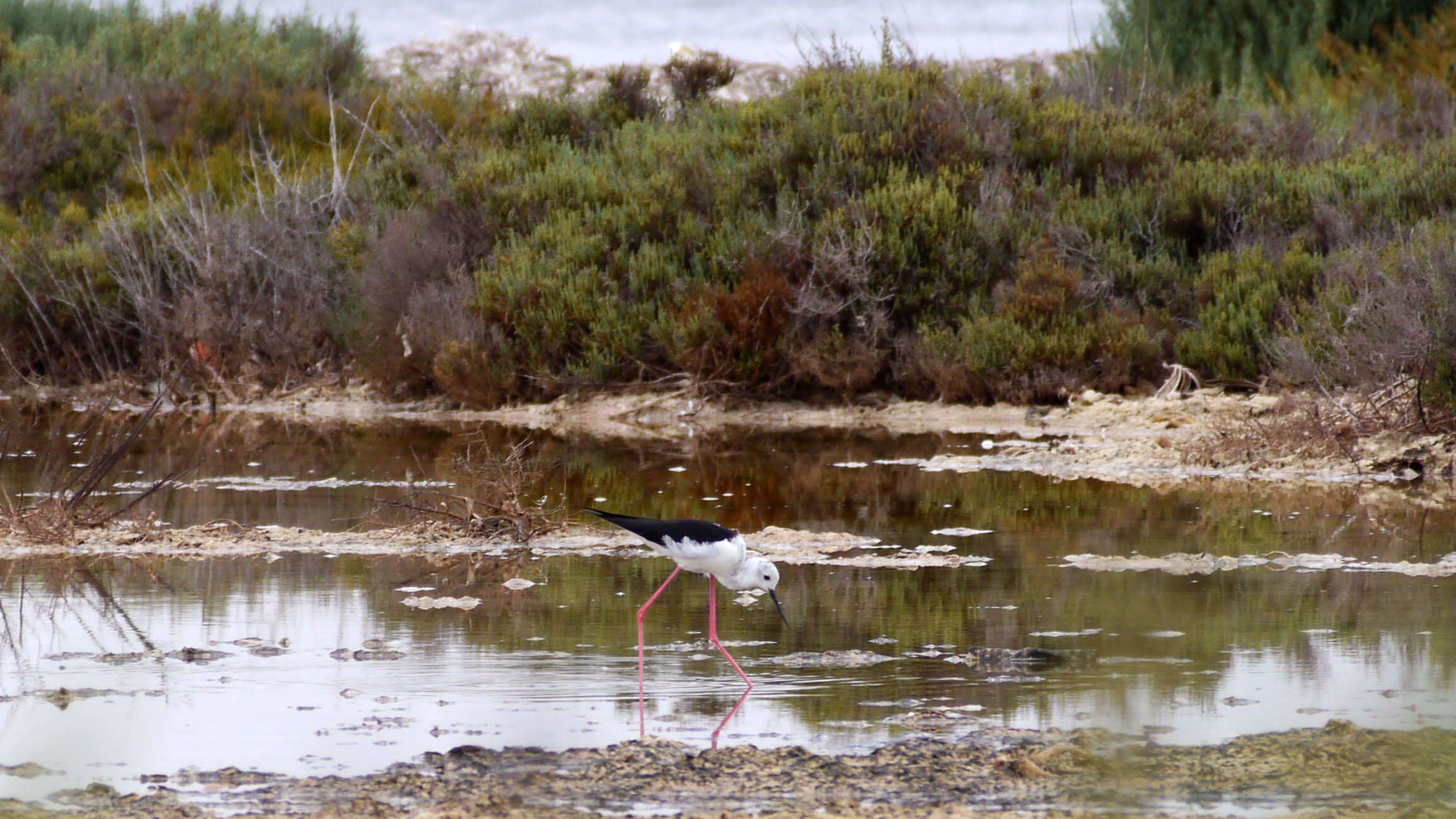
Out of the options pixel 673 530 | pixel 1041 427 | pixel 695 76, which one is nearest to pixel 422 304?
pixel 695 76

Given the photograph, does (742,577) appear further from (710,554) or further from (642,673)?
(642,673)

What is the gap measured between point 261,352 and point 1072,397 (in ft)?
30.8

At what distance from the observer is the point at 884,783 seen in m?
4.18

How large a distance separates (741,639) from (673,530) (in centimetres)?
62

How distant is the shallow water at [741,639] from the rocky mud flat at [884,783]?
17 cm

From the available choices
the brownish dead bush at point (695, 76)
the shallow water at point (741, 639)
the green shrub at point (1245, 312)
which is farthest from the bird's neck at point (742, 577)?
the brownish dead bush at point (695, 76)

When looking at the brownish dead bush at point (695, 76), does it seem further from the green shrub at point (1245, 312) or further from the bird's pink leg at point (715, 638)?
the bird's pink leg at point (715, 638)

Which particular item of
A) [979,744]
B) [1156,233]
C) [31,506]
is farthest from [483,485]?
[1156,233]

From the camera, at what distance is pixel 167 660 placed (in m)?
5.81

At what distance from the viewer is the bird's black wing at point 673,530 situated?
5.78 meters

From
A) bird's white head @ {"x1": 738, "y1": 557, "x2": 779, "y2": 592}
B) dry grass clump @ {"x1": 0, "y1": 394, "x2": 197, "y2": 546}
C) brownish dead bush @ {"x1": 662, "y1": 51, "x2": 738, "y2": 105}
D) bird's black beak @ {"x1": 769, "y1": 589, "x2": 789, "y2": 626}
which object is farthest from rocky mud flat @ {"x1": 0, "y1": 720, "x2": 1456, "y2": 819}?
brownish dead bush @ {"x1": 662, "y1": 51, "x2": 738, "y2": 105}

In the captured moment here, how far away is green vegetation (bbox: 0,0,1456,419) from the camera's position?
47.0ft

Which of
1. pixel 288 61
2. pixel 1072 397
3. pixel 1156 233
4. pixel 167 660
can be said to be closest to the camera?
pixel 167 660

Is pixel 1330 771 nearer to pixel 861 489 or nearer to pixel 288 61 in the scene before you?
pixel 861 489
